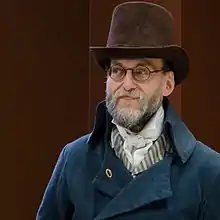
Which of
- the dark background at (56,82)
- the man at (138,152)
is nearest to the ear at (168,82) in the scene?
the man at (138,152)

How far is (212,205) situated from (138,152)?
27 cm

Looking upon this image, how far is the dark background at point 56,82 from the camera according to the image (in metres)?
3.72

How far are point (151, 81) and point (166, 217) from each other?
0.40 metres

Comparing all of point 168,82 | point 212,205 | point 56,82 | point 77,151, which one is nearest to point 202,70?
point 56,82

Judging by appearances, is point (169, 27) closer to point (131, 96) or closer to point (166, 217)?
point (131, 96)

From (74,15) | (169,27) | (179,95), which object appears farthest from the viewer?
(74,15)

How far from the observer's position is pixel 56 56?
4105mm

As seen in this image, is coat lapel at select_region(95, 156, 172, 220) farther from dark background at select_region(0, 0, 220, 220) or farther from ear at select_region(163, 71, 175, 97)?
dark background at select_region(0, 0, 220, 220)

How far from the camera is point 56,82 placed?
4.11 m

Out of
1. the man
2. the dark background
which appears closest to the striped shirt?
the man

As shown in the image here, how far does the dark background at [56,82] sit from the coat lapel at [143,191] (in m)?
1.47

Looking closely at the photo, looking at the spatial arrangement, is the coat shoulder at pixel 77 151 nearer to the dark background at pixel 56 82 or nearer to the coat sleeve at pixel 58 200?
the coat sleeve at pixel 58 200

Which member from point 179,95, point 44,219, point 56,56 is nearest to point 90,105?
point 56,56

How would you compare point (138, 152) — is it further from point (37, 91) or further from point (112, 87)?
point (37, 91)
